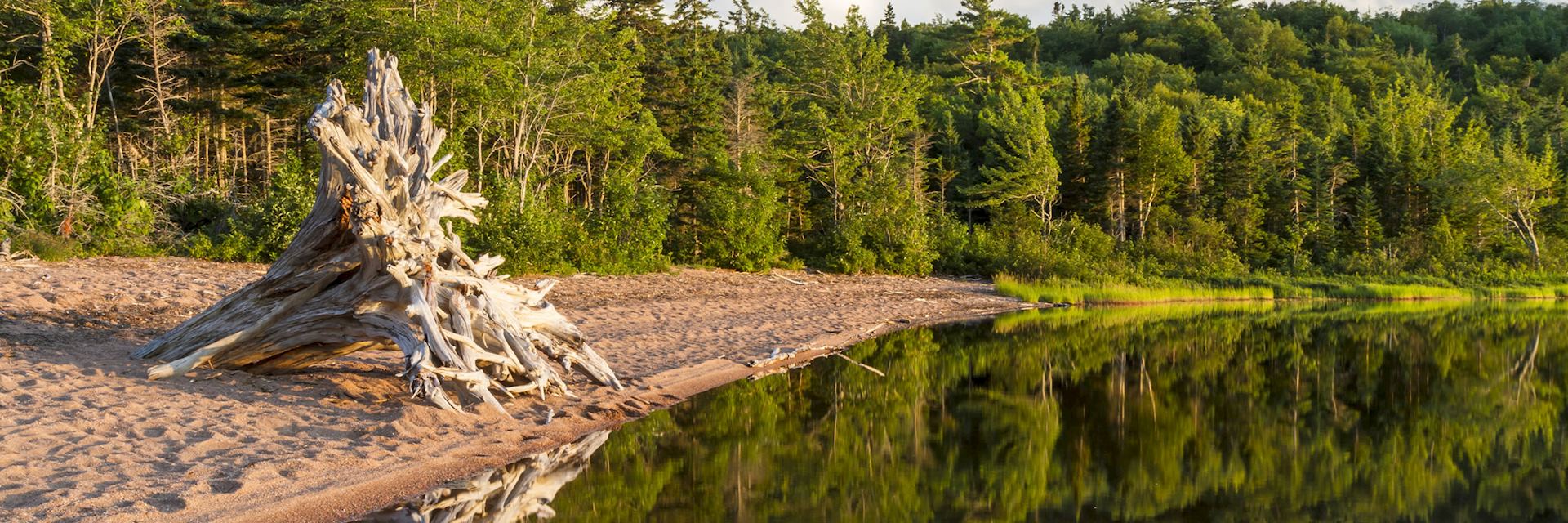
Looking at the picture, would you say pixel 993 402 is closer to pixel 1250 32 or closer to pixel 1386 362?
pixel 1386 362

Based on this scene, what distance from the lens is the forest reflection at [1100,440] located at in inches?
351

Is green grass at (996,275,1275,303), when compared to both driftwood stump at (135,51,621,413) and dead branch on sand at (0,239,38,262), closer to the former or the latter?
driftwood stump at (135,51,621,413)

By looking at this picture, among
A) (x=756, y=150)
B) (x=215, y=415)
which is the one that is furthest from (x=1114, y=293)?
(x=215, y=415)

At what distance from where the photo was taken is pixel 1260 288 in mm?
38062

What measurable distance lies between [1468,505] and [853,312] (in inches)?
624

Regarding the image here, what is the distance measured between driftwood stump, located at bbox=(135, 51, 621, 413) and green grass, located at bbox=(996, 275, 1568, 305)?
80.4ft

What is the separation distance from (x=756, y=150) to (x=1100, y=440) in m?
25.9

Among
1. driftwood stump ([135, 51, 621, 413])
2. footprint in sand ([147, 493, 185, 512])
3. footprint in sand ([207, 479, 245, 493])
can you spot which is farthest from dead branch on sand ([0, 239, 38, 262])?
footprint in sand ([147, 493, 185, 512])

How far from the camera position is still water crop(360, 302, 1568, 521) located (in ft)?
28.7

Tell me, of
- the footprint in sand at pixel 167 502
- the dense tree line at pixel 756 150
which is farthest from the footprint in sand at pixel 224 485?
the dense tree line at pixel 756 150

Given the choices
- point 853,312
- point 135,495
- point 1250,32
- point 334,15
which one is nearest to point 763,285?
point 853,312

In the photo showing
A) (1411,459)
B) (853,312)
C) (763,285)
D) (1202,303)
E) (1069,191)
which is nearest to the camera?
(1411,459)

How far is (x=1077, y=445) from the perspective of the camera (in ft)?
37.8

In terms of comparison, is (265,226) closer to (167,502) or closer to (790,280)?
(790,280)
